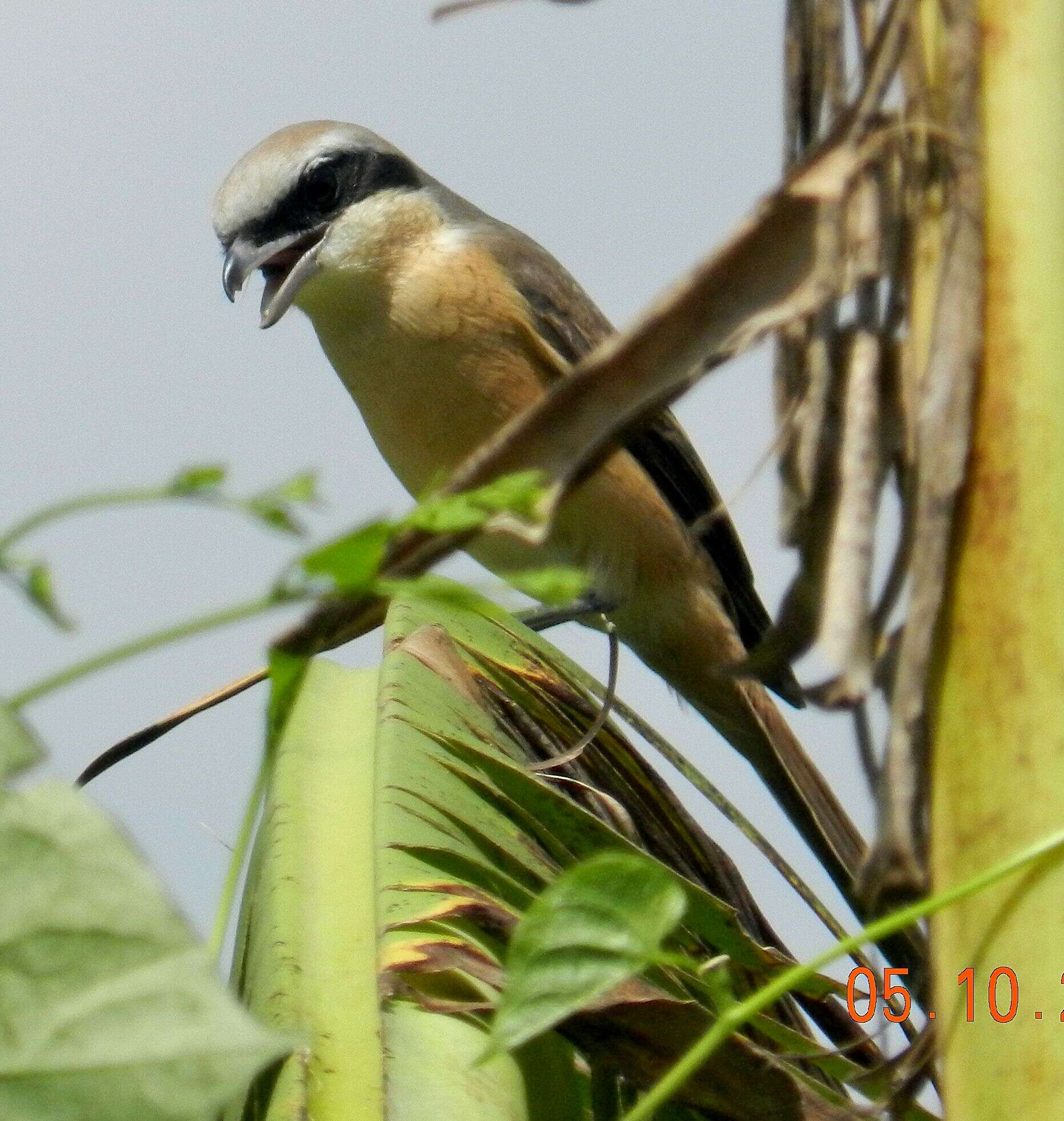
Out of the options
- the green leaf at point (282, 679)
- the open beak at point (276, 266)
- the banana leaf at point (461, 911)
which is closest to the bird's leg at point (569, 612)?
Result: the open beak at point (276, 266)

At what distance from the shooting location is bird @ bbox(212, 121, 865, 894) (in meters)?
2.89

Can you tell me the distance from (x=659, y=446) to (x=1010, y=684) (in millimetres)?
2595

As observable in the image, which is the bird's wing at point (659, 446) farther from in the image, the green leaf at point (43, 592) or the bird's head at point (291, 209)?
the green leaf at point (43, 592)

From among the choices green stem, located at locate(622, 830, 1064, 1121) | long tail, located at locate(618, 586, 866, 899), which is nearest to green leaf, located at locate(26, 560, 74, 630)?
green stem, located at locate(622, 830, 1064, 1121)

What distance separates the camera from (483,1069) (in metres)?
1.00

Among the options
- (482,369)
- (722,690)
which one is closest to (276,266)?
(482,369)

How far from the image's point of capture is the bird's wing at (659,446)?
126 inches

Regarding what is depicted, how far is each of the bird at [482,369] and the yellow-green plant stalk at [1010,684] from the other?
189cm

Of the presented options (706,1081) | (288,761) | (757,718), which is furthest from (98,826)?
(757,718)

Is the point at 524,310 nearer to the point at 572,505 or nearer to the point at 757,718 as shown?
the point at 572,505

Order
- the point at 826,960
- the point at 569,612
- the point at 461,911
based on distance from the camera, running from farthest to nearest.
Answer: the point at 569,612 → the point at 461,911 → the point at 826,960
